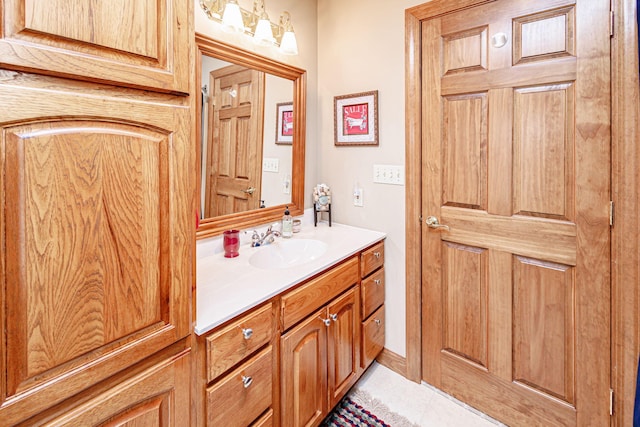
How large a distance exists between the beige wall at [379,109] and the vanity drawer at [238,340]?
1.03m

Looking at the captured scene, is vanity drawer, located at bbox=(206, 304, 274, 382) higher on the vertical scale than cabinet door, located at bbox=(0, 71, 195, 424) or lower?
lower

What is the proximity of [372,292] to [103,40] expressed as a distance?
5.30 feet

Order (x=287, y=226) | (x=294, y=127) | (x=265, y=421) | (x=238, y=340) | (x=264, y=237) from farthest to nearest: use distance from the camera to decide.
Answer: (x=294, y=127) < (x=287, y=226) < (x=264, y=237) < (x=265, y=421) < (x=238, y=340)

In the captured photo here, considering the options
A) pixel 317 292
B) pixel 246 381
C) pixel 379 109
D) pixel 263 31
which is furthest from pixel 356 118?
pixel 246 381

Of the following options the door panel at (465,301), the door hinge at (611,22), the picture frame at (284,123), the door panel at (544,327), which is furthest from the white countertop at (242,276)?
the door hinge at (611,22)

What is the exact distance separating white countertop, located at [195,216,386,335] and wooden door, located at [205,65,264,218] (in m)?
0.22

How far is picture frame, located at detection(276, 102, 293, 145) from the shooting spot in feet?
6.20

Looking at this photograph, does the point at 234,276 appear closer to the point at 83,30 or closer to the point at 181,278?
the point at 181,278

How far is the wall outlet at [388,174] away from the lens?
184cm

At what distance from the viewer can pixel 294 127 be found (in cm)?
198

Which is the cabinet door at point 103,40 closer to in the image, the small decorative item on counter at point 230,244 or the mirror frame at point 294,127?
the mirror frame at point 294,127

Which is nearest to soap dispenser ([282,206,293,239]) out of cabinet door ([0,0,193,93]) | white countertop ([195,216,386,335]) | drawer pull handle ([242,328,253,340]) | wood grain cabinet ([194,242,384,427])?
white countertop ([195,216,386,335])

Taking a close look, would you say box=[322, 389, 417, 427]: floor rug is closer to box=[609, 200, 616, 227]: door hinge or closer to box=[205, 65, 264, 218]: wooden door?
box=[205, 65, 264, 218]: wooden door

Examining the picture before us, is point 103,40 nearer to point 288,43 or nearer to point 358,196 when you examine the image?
point 288,43
